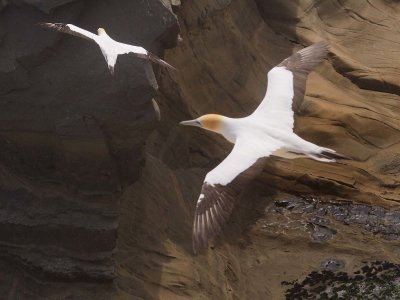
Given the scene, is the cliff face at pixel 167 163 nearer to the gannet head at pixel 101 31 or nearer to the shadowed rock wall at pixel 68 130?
the shadowed rock wall at pixel 68 130

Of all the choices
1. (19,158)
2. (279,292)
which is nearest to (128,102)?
(19,158)

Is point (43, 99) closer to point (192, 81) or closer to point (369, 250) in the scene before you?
point (192, 81)

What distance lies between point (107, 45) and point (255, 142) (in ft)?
4.87

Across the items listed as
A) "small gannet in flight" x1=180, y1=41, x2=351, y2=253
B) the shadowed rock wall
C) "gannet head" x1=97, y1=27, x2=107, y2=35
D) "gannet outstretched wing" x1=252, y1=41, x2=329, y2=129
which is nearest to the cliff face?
the shadowed rock wall

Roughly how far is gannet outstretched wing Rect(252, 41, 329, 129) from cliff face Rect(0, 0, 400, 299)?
101 cm

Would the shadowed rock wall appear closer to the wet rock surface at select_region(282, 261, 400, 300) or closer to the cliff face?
the cliff face

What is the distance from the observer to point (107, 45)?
5.70 m

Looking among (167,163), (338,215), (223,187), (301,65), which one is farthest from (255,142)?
(338,215)

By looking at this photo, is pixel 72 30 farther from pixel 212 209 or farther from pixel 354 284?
pixel 354 284

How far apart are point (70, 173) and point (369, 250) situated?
9.98ft

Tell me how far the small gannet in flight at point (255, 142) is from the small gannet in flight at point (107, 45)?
3.38 ft

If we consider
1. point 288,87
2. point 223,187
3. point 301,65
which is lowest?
point 223,187

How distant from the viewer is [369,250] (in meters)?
7.66

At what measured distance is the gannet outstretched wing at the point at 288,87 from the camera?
6.95 meters
